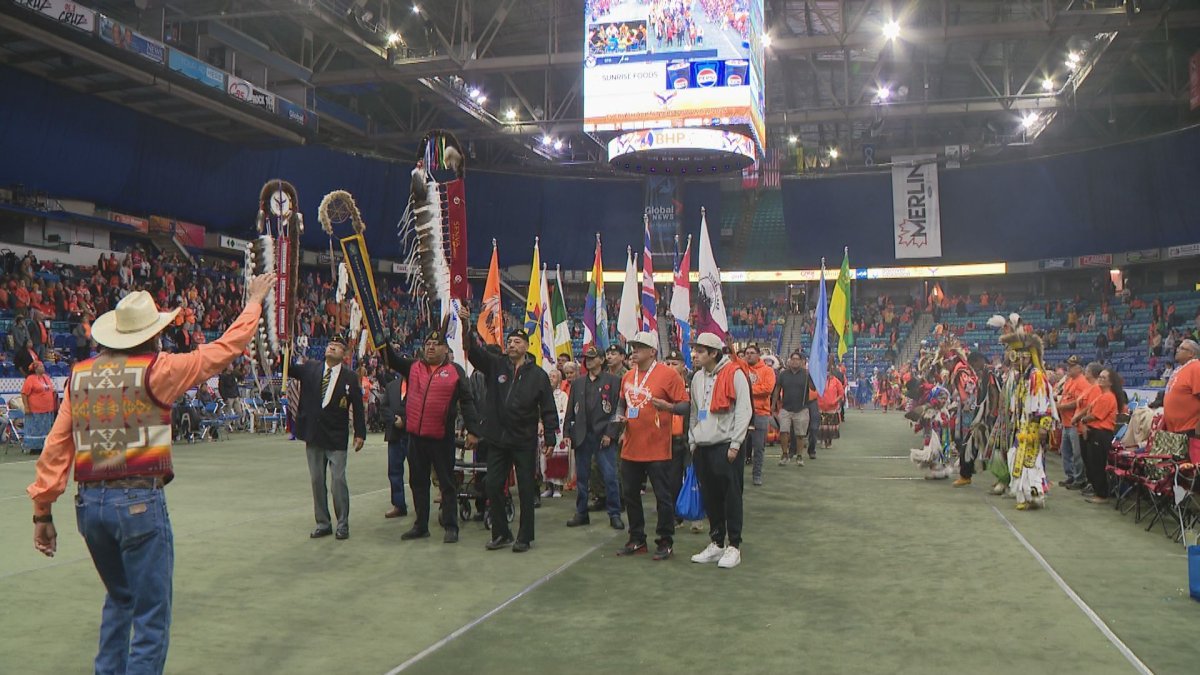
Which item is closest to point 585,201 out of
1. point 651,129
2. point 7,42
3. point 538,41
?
point 538,41

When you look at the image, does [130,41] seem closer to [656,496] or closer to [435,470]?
[435,470]

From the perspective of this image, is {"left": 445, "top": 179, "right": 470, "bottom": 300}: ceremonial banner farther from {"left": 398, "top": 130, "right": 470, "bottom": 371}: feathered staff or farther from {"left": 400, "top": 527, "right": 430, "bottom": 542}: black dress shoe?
{"left": 400, "top": 527, "right": 430, "bottom": 542}: black dress shoe

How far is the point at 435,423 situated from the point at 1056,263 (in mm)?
37763

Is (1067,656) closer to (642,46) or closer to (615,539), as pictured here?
(615,539)

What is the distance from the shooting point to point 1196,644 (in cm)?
476

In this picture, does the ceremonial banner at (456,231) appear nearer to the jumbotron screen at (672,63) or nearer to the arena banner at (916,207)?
the jumbotron screen at (672,63)

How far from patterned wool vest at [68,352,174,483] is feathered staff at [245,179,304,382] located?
2922 millimetres

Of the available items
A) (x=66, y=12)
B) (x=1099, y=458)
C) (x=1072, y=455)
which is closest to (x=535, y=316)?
(x=1099, y=458)

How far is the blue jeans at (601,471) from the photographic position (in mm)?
8523

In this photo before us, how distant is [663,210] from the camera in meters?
42.0

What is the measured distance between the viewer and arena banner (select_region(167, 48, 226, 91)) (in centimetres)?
2250

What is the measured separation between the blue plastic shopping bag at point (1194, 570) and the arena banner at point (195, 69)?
920 inches

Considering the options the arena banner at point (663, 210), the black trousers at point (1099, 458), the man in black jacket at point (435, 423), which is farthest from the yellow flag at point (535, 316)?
the arena banner at point (663, 210)

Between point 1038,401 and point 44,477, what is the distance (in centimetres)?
904
